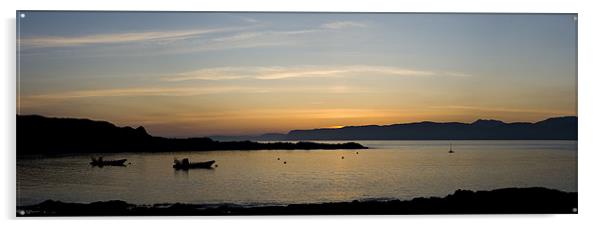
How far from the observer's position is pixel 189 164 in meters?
3.77

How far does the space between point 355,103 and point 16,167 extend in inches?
56.7

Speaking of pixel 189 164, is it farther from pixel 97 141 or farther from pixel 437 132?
pixel 437 132

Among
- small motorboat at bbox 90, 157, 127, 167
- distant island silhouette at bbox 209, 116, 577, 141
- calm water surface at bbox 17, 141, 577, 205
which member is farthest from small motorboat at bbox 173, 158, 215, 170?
small motorboat at bbox 90, 157, 127, 167

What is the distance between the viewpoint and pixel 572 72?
3822 mm

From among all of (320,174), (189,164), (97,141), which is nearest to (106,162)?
(97,141)

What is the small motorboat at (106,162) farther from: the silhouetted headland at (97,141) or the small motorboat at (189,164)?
the small motorboat at (189,164)

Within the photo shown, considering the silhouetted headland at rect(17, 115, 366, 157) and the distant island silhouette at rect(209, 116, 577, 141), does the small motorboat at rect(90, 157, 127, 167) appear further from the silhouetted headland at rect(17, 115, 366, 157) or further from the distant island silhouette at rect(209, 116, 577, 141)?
the distant island silhouette at rect(209, 116, 577, 141)

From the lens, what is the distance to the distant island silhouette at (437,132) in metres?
3.83

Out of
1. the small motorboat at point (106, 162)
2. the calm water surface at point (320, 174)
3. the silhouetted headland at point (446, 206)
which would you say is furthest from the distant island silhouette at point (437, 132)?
the small motorboat at point (106, 162)

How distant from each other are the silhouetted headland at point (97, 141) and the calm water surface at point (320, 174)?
0.03 meters

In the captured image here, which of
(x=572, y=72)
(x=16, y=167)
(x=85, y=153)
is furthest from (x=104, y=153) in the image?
(x=572, y=72)

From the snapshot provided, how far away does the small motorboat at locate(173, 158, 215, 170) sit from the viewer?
3.76 metres

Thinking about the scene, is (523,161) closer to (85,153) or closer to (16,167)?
(85,153)

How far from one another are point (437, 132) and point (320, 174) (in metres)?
0.53
